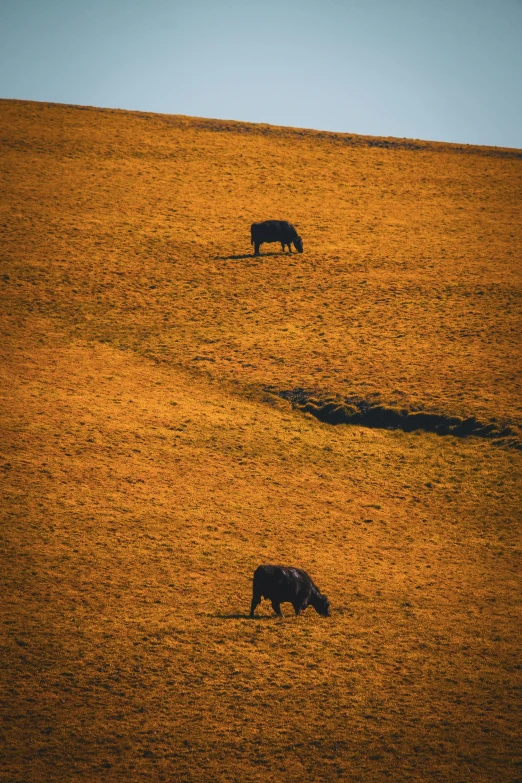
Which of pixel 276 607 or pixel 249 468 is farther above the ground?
pixel 249 468

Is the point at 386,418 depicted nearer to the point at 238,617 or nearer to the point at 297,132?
the point at 238,617

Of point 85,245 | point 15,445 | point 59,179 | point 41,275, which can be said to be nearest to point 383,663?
point 15,445

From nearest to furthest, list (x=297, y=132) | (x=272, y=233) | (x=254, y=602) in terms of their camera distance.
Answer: (x=254, y=602) < (x=272, y=233) < (x=297, y=132)

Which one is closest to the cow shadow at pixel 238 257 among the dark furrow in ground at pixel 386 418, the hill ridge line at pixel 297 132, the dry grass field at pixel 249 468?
the dry grass field at pixel 249 468

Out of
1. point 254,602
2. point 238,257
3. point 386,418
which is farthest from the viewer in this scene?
point 238,257

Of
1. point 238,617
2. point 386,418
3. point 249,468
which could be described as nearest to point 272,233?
point 386,418

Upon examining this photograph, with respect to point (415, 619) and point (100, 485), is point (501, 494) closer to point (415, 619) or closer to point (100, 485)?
point (415, 619)
